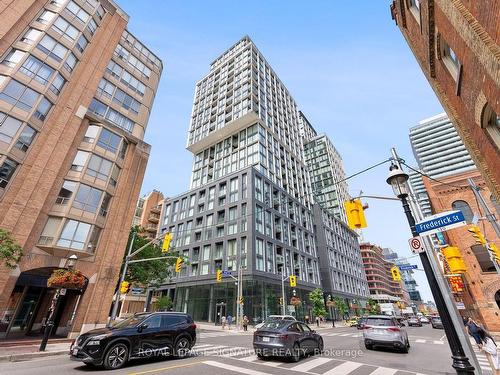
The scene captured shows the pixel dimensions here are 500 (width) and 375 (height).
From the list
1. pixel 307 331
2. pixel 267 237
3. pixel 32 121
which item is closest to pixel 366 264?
pixel 267 237

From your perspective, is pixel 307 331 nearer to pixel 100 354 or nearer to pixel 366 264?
pixel 100 354

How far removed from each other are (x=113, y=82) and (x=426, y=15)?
95.9 ft

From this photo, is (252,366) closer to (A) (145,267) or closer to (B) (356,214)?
(B) (356,214)

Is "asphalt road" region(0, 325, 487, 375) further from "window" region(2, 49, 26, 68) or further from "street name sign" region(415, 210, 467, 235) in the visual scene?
"window" region(2, 49, 26, 68)

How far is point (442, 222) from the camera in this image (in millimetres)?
6594

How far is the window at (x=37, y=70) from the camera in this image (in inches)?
813

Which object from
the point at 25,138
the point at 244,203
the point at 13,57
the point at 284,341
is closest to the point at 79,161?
the point at 25,138

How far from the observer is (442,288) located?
6.42 meters

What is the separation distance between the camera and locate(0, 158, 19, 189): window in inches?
698

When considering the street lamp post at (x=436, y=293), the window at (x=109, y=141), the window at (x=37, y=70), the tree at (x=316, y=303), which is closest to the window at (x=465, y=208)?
the street lamp post at (x=436, y=293)

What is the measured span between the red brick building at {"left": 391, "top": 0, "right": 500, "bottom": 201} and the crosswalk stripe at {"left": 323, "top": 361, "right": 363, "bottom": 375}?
8.38 m

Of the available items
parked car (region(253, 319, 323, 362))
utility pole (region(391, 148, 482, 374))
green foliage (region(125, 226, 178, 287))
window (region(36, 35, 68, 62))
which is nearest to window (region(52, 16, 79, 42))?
window (region(36, 35, 68, 62))

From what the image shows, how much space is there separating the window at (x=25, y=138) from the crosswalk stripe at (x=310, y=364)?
2324 cm

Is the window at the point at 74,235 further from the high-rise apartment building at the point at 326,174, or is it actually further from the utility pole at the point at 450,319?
the high-rise apartment building at the point at 326,174
